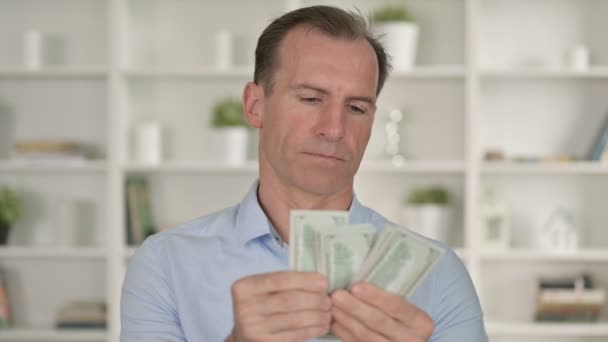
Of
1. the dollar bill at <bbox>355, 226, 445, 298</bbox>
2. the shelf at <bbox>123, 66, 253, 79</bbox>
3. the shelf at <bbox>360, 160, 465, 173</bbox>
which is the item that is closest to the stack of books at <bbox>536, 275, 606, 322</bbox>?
the shelf at <bbox>360, 160, 465, 173</bbox>

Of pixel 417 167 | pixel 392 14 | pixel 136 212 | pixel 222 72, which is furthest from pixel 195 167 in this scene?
pixel 392 14

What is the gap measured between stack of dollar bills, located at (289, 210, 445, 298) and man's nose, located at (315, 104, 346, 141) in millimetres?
249

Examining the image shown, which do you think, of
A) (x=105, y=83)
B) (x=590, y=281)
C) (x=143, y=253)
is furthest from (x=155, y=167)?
(x=143, y=253)

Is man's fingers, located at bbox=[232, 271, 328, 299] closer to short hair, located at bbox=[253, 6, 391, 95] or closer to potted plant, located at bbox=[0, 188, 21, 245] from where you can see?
short hair, located at bbox=[253, 6, 391, 95]

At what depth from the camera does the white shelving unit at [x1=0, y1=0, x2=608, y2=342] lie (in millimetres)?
4332

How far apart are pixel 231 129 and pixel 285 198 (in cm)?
256

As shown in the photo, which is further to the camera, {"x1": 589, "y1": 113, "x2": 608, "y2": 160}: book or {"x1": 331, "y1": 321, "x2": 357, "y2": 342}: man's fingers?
{"x1": 589, "y1": 113, "x2": 608, "y2": 160}: book

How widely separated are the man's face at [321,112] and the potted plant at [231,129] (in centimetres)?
256

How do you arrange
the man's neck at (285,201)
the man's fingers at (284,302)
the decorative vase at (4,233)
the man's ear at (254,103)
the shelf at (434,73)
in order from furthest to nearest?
1. the decorative vase at (4,233)
2. the shelf at (434,73)
3. the man's ear at (254,103)
4. the man's neck at (285,201)
5. the man's fingers at (284,302)

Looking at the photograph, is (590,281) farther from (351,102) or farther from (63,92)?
(351,102)

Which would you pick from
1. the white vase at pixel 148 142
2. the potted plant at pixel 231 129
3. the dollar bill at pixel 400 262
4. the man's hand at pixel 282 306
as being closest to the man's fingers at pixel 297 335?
the man's hand at pixel 282 306

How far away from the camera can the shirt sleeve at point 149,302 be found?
5.71ft

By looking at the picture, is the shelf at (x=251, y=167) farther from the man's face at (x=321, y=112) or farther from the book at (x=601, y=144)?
the man's face at (x=321, y=112)

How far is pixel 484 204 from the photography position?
171 inches
